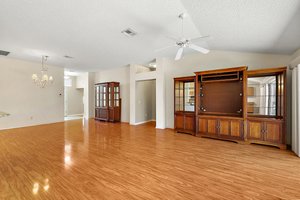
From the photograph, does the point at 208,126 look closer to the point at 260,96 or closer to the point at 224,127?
the point at 224,127

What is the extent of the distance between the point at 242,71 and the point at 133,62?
14.6ft

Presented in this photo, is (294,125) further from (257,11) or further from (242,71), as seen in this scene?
(257,11)

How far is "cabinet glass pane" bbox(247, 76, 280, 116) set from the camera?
406 cm

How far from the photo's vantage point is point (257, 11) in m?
2.45

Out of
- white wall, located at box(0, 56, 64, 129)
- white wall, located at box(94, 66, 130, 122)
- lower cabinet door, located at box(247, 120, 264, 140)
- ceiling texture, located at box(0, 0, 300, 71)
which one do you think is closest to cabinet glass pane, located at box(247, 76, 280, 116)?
lower cabinet door, located at box(247, 120, 264, 140)

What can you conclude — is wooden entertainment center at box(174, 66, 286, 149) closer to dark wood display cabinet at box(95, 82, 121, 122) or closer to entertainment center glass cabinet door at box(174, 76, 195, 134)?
entertainment center glass cabinet door at box(174, 76, 195, 134)

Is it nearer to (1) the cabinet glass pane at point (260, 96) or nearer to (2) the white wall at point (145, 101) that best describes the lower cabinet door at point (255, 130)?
(1) the cabinet glass pane at point (260, 96)

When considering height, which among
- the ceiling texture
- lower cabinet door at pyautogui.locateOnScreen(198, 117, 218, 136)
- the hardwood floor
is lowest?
the hardwood floor

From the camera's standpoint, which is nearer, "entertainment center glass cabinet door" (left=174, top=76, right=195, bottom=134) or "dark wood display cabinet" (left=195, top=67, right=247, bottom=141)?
"dark wood display cabinet" (left=195, top=67, right=247, bottom=141)

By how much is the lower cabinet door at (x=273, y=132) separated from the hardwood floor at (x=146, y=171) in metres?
0.28

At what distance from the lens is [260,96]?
13.7ft

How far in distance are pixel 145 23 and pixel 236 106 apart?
147 inches

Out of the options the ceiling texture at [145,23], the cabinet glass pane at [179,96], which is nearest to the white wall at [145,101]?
the cabinet glass pane at [179,96]

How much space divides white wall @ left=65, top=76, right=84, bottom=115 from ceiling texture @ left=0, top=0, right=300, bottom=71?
6218 millimetres
